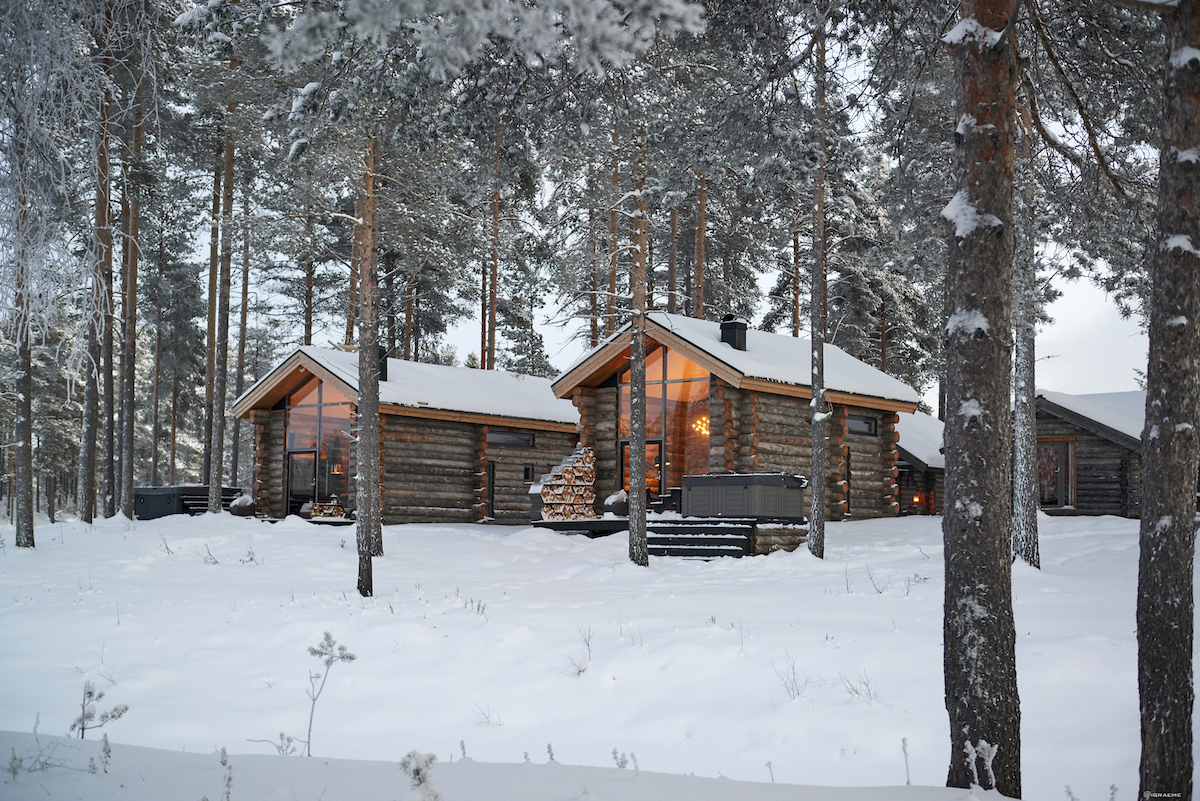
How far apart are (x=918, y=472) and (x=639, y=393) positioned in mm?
18167

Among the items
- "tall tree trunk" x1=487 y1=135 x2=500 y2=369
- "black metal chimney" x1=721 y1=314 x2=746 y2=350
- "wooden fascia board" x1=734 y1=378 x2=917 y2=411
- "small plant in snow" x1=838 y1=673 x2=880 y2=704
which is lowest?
"small plant in snow" x1=838 y1=673 x2=880 y2=704

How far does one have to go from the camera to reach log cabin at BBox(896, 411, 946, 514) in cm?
2941

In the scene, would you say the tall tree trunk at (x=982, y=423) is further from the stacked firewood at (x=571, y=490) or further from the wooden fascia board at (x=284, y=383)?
the wooden fascia board at (x=284, y=383)

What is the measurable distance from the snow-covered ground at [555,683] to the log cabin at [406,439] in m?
9.88

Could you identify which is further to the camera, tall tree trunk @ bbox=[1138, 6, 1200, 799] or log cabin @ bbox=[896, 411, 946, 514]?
log cabin @ bbox=[896, 411, 946, 514]

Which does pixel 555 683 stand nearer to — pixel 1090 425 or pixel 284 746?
pixel 284 746

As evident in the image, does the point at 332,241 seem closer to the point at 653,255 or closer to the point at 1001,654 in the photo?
the point at 653,255

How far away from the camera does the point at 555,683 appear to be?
820cm

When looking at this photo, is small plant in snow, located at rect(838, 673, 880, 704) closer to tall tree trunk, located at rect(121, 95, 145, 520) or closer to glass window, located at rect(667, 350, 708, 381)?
glass window, located at rect(667, 350, 708, 381)

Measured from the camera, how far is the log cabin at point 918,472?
1158 inches

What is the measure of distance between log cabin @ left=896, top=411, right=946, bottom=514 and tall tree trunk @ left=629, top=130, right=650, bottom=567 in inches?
644

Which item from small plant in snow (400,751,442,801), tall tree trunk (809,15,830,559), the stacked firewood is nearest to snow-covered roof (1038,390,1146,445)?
tall tree trunk (809,15,830,559)

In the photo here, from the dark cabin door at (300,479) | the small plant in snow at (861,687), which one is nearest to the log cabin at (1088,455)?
the small plant in snow at (861,687)

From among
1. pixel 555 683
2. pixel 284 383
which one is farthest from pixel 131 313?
pixel 555 683
